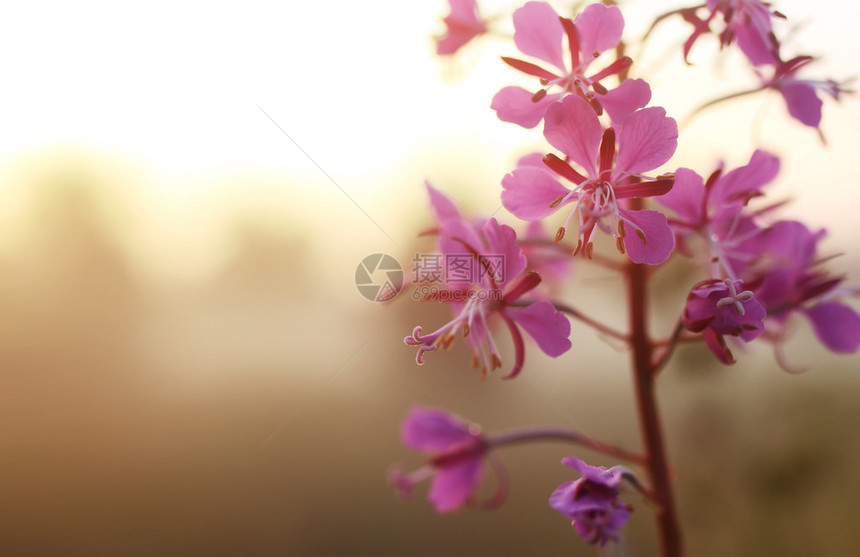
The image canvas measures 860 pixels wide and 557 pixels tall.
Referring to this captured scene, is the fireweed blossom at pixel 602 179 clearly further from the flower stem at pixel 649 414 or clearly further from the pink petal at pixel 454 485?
the pink petal at pixel 454 485

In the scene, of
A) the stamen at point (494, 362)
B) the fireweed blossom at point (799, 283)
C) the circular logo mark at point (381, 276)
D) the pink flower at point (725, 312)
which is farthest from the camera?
the circular logo mark at point (381, 276)

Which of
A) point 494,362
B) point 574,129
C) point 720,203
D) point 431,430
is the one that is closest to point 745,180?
point 720,203

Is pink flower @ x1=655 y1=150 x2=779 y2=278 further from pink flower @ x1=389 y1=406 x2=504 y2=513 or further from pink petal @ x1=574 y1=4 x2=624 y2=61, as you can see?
pink flower @ x1=389 y1=406 x2=504 y2=513

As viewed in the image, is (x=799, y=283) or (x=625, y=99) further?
(x=799, y=283)

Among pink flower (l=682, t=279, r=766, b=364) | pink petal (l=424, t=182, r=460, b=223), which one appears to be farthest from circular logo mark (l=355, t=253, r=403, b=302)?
pink flower (l=682, t=279, r=766, b=364)

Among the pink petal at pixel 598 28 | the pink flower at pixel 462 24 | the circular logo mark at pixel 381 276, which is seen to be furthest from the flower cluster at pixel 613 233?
the pink flower at pixel 462 24

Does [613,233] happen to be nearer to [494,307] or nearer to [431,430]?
[494,307]
